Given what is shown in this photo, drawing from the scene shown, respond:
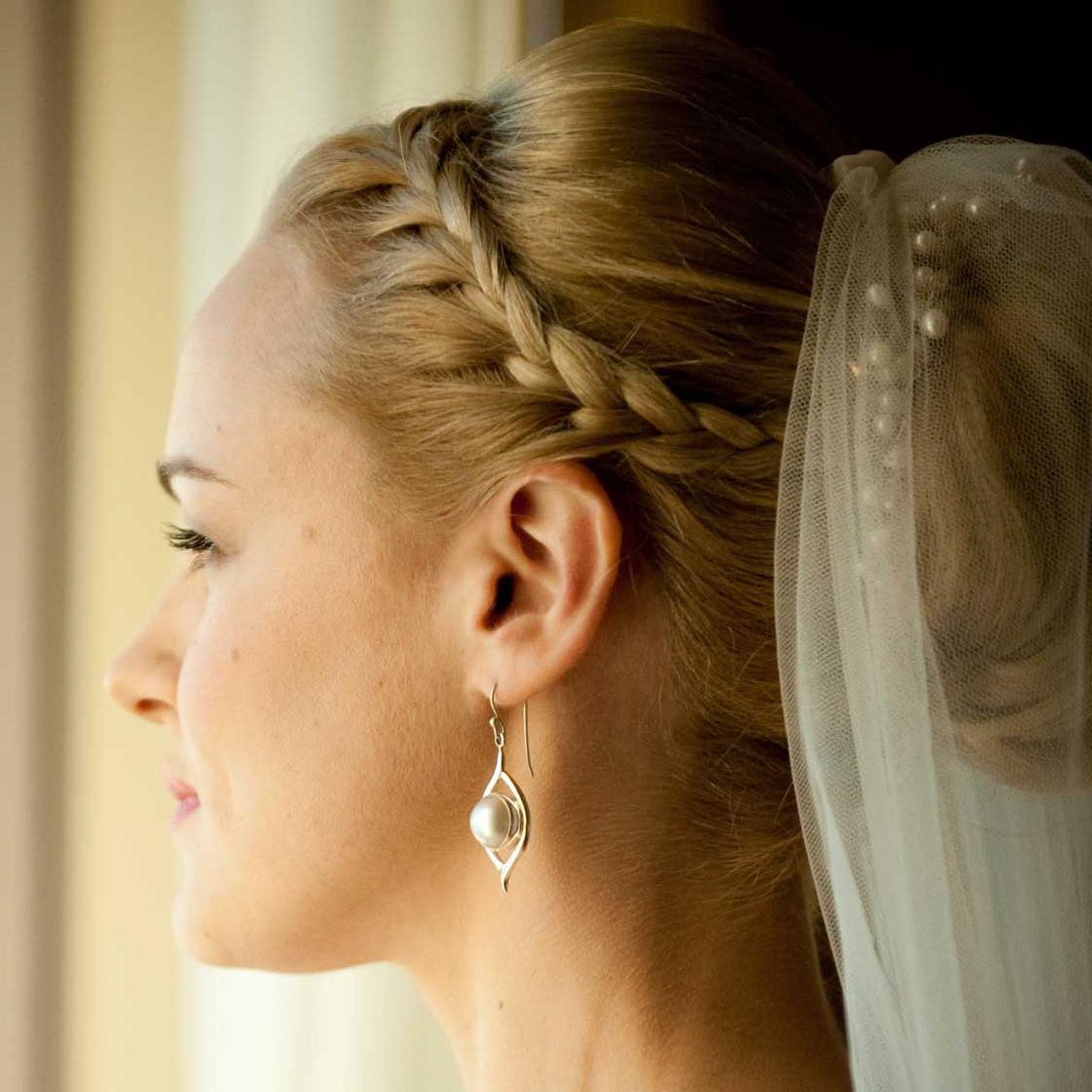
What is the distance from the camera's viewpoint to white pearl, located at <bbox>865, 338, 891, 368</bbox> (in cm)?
84

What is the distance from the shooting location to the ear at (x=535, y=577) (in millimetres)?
Result: 903

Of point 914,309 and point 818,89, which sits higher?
point 818,89

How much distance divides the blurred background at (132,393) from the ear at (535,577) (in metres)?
0.60

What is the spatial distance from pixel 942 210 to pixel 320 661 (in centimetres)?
49

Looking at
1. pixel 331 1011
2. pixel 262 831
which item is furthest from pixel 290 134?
pixel 331 1011

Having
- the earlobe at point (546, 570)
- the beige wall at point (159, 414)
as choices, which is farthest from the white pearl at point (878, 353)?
the beige wall at point (159, 414)

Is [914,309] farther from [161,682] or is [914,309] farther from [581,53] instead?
[161,682]

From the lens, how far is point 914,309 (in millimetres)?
852

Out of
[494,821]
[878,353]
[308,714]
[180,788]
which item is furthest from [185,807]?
[878,353]

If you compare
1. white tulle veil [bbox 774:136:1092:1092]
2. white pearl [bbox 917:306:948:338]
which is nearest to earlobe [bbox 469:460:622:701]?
white tulle veil [bbox 774:136:1092:1092]

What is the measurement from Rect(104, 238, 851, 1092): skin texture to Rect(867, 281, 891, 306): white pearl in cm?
20

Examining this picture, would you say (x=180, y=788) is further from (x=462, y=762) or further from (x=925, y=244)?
(x=925, y=244)

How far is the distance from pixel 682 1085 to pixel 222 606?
0.44 meters

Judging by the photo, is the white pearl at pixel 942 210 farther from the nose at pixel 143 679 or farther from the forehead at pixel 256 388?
the nose at pixel 143 679
